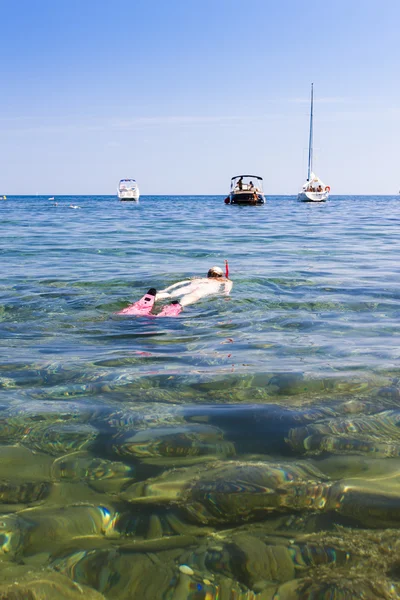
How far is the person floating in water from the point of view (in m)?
7.30

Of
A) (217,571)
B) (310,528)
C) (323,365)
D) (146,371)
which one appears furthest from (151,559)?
(323,365)

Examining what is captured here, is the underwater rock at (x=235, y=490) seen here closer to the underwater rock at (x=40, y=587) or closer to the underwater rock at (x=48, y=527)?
the underwater rock at (x=48, y=527)

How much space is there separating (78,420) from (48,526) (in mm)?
1154

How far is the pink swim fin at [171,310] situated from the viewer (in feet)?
23.9

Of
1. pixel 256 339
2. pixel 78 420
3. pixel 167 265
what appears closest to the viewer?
pixel 78 420

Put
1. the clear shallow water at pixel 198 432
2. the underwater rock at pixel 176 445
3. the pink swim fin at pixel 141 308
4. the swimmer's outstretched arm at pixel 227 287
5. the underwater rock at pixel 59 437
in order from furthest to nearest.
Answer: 1. the swimmer's outstretched arm at pixel 227 287
2. the pink swim fin at pixel 141 308
3. the underwater rock at pixel 59 437
4. the underwater rock at pixel 176 445
5. the clear shallow water at pixel 198 432

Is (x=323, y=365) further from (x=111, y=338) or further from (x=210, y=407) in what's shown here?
(x=111, y=338)

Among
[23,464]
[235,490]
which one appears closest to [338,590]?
[235,490]

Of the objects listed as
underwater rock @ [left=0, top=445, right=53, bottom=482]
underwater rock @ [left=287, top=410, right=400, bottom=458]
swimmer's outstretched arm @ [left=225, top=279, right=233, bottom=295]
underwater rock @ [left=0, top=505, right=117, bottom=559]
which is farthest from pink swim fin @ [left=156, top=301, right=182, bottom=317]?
underwater rock @ [left=0, top=505, right=117, bottom=559]

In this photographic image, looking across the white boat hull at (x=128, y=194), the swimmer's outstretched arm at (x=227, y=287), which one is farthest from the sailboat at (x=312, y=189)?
the swimmer's outstretched arm at (x=227, y=287)

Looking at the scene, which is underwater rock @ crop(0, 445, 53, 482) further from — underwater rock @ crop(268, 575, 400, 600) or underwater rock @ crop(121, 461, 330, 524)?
underwater rock @ crop(268, 575, 400, 600)

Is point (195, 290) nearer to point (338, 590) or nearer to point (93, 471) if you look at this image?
point (93, 471)

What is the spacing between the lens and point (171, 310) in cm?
741

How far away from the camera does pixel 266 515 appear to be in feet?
7.33
